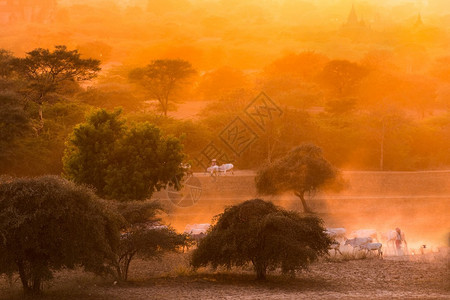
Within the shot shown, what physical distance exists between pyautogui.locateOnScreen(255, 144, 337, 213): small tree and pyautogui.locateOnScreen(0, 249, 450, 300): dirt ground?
8720 mm

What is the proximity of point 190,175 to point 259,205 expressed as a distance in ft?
56.2

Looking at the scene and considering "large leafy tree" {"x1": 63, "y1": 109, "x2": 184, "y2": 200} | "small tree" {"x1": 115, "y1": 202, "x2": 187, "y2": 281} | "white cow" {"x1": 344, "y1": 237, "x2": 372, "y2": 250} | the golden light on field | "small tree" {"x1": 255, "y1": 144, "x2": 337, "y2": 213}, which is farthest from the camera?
the golden light on field

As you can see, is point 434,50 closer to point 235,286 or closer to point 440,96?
point 440,96

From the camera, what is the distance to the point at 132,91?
63469 millimetres

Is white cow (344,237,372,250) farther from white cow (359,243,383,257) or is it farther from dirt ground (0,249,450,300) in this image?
dirt ground (0,249,450,300)

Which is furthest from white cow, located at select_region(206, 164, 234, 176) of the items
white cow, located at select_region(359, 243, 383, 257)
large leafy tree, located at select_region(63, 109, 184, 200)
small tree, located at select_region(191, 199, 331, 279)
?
small tree, located at select_region(191, 199, 331, 279)

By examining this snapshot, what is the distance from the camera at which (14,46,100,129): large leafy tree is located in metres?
43.6

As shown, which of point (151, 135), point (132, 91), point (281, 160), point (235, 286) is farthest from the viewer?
point (132, 91)

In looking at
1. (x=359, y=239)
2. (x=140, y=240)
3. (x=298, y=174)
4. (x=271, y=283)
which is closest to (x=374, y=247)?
(x=359, y=239)

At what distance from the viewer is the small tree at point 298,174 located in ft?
100

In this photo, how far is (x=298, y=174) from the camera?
30.5 meters

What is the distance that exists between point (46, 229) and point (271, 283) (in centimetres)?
595

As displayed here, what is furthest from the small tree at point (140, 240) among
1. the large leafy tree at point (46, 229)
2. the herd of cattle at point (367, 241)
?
the herd of cattle at point (367, 241)

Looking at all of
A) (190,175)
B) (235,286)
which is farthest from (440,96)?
(235,286)
